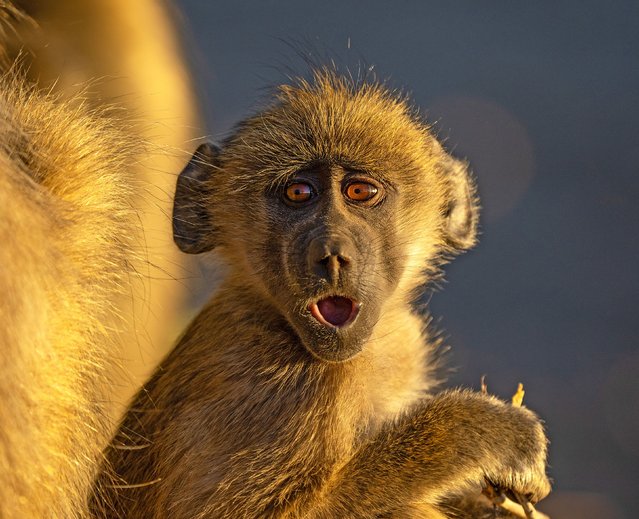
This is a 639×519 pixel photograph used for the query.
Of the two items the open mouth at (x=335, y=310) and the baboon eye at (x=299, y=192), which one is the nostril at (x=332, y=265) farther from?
the baboon eye at (x=299, y=192)

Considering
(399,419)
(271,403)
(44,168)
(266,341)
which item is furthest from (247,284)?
(44,168)

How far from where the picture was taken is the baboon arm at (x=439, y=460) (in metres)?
1.52

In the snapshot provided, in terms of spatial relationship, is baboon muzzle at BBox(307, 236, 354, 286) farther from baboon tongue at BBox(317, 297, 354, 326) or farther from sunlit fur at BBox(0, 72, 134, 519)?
sunlit fur at BBox(0, 72, 134, 519)

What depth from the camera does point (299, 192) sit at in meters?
1.74

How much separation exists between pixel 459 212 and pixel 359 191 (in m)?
0.33

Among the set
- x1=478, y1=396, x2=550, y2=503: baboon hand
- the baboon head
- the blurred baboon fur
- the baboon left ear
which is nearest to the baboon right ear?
the baboon head

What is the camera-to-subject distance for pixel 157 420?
1.72 meters

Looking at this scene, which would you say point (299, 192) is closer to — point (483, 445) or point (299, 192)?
point (299, 192)

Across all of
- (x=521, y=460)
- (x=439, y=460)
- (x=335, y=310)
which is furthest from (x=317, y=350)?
(x=521, y=460)

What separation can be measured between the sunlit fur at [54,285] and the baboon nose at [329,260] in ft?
1.04

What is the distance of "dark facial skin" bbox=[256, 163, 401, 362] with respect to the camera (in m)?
1.56

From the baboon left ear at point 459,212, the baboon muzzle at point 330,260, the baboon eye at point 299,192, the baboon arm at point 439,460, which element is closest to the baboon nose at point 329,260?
the baboon muzzle at point 330,260

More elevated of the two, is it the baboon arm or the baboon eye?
the baboon eye

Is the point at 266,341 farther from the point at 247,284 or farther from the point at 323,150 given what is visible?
the point at 323,150
